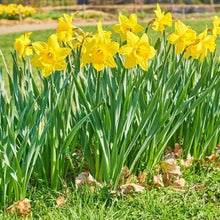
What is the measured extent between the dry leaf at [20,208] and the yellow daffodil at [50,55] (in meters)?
0.73

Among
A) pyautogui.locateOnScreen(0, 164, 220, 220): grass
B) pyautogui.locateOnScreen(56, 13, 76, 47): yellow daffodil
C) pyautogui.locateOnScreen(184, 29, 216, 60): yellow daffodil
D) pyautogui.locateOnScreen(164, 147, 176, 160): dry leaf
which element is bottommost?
pyautogui.locateOnScreen(0, 164, 220, 220): grass

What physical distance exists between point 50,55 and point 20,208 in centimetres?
82

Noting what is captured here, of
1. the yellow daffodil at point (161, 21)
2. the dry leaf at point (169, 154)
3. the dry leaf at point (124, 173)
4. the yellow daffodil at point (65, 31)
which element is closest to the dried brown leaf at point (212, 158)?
the dry leaf at point (169, 154)

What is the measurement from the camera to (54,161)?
2.53 m

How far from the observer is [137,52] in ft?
7.64

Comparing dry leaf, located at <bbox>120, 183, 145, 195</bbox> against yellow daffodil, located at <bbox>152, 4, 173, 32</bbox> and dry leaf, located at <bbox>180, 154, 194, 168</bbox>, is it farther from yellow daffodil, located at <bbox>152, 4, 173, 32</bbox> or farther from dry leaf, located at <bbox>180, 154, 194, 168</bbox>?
yellow daffodil, located at <bbox>152, 4, 173, 32</bbox>

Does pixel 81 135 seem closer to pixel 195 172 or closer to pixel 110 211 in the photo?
pixel 110 211

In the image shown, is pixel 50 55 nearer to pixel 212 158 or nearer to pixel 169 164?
pixel 169 164

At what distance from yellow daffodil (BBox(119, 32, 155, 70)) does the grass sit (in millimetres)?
737

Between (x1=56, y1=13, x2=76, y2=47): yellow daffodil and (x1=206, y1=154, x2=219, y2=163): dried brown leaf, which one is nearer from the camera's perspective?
(x1=56, y1=13, x2=76, y2=47): yellow daffodil

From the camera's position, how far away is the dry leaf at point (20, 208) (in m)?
2.38

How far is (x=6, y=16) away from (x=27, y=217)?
14247mm

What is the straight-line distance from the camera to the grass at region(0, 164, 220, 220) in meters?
2.33

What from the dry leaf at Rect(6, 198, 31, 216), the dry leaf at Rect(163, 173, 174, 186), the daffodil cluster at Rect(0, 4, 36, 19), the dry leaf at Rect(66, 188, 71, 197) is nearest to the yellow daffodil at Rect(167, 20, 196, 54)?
the dry leaf at Rect(163, 173, 174, 186)
